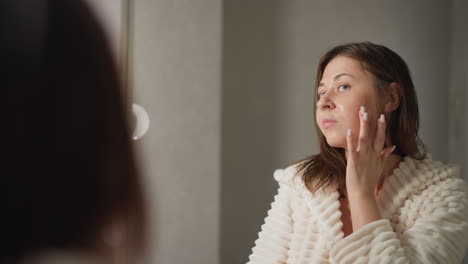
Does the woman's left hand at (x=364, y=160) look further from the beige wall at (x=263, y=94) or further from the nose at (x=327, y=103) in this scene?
the beige wall at (x=263, y=94)

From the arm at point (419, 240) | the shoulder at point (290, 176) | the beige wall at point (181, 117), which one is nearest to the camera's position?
the arm at point (419, 240)

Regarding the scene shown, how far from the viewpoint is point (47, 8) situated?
1.01ft

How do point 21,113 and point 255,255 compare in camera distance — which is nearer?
point 21,113

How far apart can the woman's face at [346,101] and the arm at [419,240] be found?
0.80 feet

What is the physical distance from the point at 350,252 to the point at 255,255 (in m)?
0.36

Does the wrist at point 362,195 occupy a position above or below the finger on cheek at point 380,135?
below

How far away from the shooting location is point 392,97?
115 centimetres

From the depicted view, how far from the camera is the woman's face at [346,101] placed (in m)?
1.09

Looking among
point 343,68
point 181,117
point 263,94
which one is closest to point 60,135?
point 343,68

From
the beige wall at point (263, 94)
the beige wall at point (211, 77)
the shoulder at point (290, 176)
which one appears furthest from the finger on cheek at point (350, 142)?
the beige wall at point (263, 94)

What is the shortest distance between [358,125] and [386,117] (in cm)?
12

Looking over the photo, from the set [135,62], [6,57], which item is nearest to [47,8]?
[6,57]

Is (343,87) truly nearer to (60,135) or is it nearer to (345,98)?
(345,98)

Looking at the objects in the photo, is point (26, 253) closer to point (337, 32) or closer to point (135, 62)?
point (135, 62)
